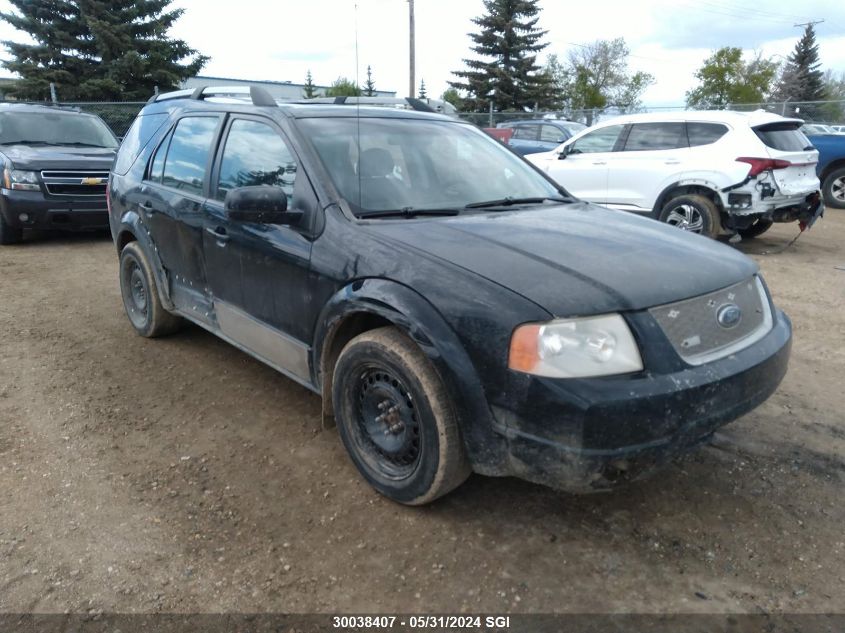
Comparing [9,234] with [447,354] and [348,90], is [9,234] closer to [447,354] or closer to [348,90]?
[348,90]

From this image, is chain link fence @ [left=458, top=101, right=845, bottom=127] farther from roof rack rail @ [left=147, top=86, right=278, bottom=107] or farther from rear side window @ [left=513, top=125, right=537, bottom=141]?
roof rack rail @ [left=147, top=86, right=278, bottom=107]

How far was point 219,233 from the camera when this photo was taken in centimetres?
374

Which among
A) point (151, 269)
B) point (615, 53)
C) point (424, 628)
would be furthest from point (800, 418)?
point (615, 53)

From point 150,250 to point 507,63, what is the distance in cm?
4104

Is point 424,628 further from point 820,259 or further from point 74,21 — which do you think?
point 74,21

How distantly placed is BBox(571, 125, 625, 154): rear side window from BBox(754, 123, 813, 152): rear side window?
5.99ft

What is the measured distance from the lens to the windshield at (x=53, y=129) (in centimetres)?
921

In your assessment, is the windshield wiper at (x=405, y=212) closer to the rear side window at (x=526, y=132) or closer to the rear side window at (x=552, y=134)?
the rear side window at (x=552, y=134)

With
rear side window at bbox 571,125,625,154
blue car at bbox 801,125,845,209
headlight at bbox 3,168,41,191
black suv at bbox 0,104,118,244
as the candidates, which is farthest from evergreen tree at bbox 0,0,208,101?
blue car at bbox 801,125,845,209

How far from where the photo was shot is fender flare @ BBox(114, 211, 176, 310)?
4.52 meters

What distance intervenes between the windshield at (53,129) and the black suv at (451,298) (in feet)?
21.1

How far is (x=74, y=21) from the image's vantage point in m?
28.3

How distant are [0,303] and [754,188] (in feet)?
26.8

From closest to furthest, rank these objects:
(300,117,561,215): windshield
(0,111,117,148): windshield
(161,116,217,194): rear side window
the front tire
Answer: the front tire < (300,117,561,215): windshield < (161,116,217,194): rear side window < (0,111,117,148): windshield
